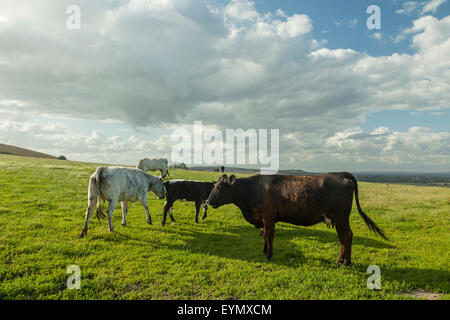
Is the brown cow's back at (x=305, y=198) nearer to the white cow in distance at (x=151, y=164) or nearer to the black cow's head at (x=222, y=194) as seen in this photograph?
the black cow's head at (x=222, y=194)

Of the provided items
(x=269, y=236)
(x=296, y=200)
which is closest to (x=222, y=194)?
(x=269, y=236)

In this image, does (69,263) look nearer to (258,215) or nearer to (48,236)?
(48,236)

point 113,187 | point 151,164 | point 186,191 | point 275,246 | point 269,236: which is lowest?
point 275,246

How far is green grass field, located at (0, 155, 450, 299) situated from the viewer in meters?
5.29

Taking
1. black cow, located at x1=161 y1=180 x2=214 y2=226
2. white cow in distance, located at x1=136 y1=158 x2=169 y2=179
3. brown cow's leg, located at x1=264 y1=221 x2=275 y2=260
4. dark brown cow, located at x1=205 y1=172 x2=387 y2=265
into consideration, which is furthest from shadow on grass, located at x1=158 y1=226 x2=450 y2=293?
white cow in distance, located at x1=136 y1=158 x2=169 y2=179

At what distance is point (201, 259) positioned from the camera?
6898mm

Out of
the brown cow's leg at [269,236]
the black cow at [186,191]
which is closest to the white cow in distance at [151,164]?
the black cow at [186,191]

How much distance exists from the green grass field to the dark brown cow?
37.6 inches

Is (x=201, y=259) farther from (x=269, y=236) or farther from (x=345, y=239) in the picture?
(x=345, y=239)

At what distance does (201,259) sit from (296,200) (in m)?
3.25

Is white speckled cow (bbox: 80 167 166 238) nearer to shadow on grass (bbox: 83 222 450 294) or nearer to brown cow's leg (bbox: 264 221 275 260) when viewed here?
shadow on grass (bbox: 83 222 450 294)

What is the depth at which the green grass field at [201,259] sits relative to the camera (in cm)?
529
